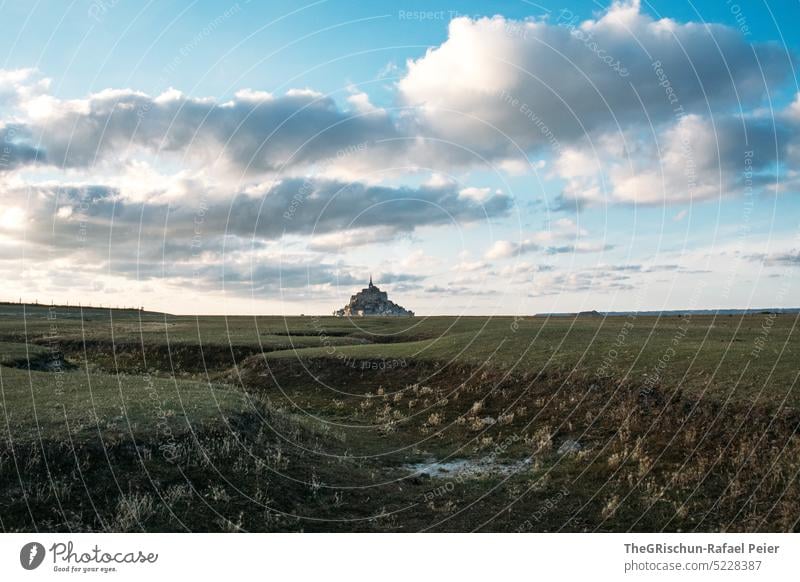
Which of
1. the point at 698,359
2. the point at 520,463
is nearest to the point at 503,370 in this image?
the point at 698,359

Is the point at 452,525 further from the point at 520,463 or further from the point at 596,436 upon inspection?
the point at 596,436

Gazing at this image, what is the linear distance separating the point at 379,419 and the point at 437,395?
5.28 metres

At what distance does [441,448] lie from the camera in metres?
27.3

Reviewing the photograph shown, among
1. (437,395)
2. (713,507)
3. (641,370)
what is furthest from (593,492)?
(437,395)

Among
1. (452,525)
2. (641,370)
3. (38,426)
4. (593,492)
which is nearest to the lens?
(452,525)

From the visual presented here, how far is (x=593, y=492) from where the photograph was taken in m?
20.0

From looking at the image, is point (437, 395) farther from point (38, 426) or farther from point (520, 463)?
point (38, 426)

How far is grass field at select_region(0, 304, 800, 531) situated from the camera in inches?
645

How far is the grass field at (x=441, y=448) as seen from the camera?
16375mm

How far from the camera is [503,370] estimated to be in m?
38.0

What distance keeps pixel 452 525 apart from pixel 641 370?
20.0m

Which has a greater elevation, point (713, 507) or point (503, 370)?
point (503, 370)
